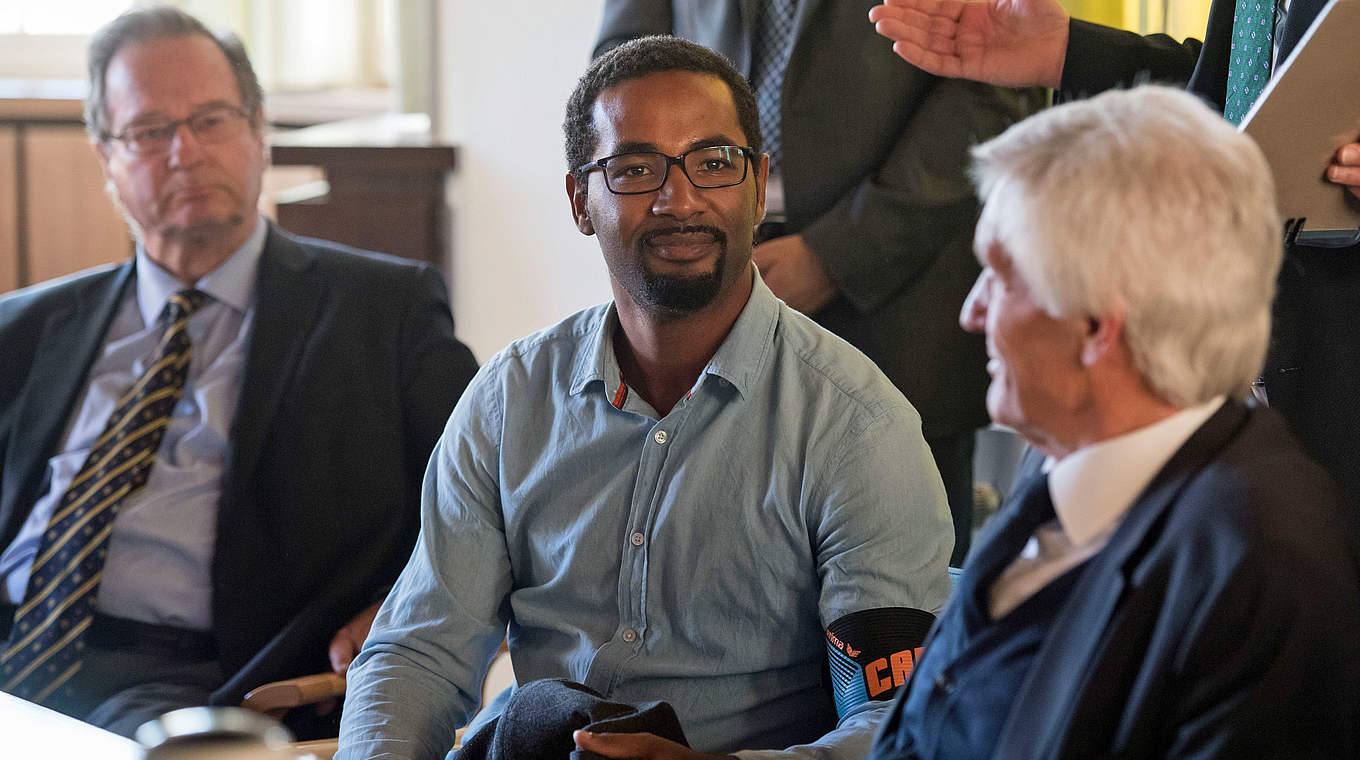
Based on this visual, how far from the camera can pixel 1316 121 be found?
1444 millimetres

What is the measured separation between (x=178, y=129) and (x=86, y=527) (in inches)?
27.2

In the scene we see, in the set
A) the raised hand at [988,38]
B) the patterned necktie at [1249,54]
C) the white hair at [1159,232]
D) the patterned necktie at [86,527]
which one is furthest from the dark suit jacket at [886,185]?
the white hair at [1159,232]

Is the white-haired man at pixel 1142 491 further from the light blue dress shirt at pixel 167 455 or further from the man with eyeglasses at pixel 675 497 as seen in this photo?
the light blue dress shirt at pixel 167 455

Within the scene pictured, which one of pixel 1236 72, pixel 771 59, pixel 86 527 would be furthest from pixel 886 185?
pixel 86 527

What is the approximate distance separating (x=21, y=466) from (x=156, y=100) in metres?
0.66

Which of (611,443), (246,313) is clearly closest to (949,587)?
(611,443)

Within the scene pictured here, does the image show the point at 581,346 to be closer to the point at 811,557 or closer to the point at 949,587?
the point at 811,557

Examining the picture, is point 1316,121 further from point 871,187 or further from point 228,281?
point 228,281

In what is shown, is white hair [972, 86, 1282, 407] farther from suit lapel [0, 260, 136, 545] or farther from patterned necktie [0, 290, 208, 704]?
suit lapel [0, 260, 136, 545]

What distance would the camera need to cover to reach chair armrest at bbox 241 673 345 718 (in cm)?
176

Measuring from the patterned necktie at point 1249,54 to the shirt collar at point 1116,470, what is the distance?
0.87 meters

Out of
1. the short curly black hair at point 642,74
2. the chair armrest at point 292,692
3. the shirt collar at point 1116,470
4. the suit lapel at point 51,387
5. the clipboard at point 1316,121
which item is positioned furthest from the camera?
the suit lapel at point 51,387

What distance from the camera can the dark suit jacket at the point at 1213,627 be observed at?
835 millimetres

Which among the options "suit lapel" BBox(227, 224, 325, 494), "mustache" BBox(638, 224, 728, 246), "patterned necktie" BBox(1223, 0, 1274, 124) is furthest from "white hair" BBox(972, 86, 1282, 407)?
"suit lapel" BBox(227, 224, 325, 494)
